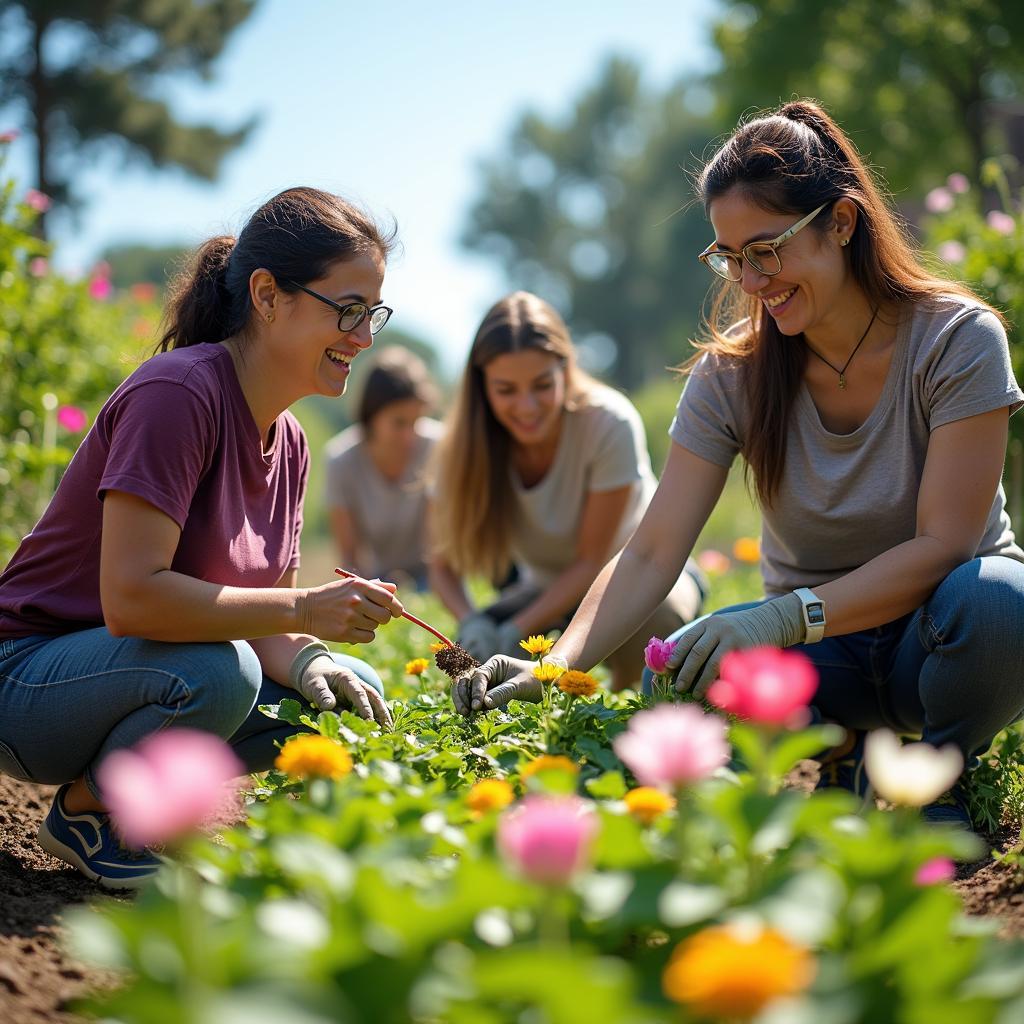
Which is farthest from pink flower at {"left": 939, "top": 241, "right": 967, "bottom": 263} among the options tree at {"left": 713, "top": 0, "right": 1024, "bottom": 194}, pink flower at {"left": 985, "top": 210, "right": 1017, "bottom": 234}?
tree at {"left": 713, "top": 0, "right": 1024, "bottom": 194}

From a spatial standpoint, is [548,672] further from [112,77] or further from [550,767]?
[112,77]

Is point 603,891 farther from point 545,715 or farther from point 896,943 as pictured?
point 545,715

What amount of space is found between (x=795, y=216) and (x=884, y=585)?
2.58 feet

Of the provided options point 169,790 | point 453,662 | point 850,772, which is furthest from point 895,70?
point 169,790

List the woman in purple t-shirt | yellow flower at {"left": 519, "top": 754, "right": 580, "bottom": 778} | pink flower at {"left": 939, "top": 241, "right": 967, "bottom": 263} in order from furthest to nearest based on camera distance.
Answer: pink flower at {"left": 939, "top": 241, "right": 967, "bottom": 263}
the woman in purple t-shirt
yellow flower at {"left": 519, "top": 754, "right": 580, "bottom": 778}

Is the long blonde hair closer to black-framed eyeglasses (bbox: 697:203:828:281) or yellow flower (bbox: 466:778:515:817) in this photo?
black-framed eyeglasses (bbox: 697:203:828:281)

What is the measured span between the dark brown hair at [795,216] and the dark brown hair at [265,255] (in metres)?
0.79

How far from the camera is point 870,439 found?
2.50m

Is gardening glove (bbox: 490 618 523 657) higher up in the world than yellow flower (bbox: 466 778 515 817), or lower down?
lower down

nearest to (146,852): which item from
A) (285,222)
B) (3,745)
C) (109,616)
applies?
(3,745)

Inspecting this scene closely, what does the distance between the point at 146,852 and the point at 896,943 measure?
1.58 metres

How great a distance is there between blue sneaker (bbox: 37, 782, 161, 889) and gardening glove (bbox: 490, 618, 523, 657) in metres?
1.60

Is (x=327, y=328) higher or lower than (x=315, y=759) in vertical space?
higher

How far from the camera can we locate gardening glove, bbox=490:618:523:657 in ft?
12.0
